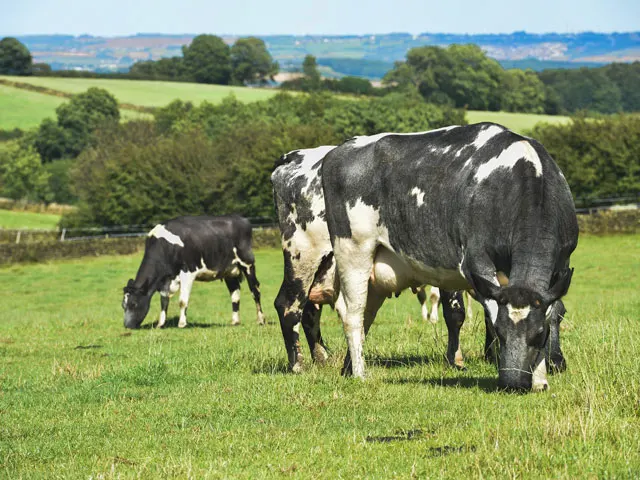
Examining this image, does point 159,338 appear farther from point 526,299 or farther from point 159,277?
point 526,299

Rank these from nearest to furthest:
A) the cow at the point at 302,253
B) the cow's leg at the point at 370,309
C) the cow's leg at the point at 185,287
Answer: the cow's leg at the point at 370,309
the cow at the point at 302,253
the cow's leg at the point at 185,287

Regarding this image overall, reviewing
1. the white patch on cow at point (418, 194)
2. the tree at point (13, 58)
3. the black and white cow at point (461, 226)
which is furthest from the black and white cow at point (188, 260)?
the tree at point (13, 58)

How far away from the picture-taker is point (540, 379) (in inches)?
359

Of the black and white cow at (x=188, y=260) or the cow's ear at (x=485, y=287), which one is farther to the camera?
the black and white cow at (x=188, y=260)

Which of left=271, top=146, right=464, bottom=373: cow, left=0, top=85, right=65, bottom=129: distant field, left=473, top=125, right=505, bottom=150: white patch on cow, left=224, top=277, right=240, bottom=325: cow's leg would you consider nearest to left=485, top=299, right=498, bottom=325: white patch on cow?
left=473, top=125, right=505, bottom=150: white patch on cow

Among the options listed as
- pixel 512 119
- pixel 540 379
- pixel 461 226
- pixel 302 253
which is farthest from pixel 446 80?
pixel 540 379

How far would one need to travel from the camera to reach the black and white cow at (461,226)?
8.97 metres

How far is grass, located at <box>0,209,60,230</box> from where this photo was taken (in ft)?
260

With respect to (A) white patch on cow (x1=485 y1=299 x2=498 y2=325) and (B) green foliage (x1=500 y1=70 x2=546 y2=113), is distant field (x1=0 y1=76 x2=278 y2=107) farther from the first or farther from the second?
(A) white patch on cow (x1=485 y1=299 x2=498 y2=325)

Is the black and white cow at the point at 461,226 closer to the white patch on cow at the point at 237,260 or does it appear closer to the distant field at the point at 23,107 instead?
the white patch on cow at the point at 237,260

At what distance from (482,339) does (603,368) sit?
448 centimetres

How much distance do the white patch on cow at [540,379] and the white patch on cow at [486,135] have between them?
2.33 metres

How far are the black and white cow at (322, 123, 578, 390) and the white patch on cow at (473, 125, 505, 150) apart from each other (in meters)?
0.01

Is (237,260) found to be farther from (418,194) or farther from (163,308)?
(418,194)
